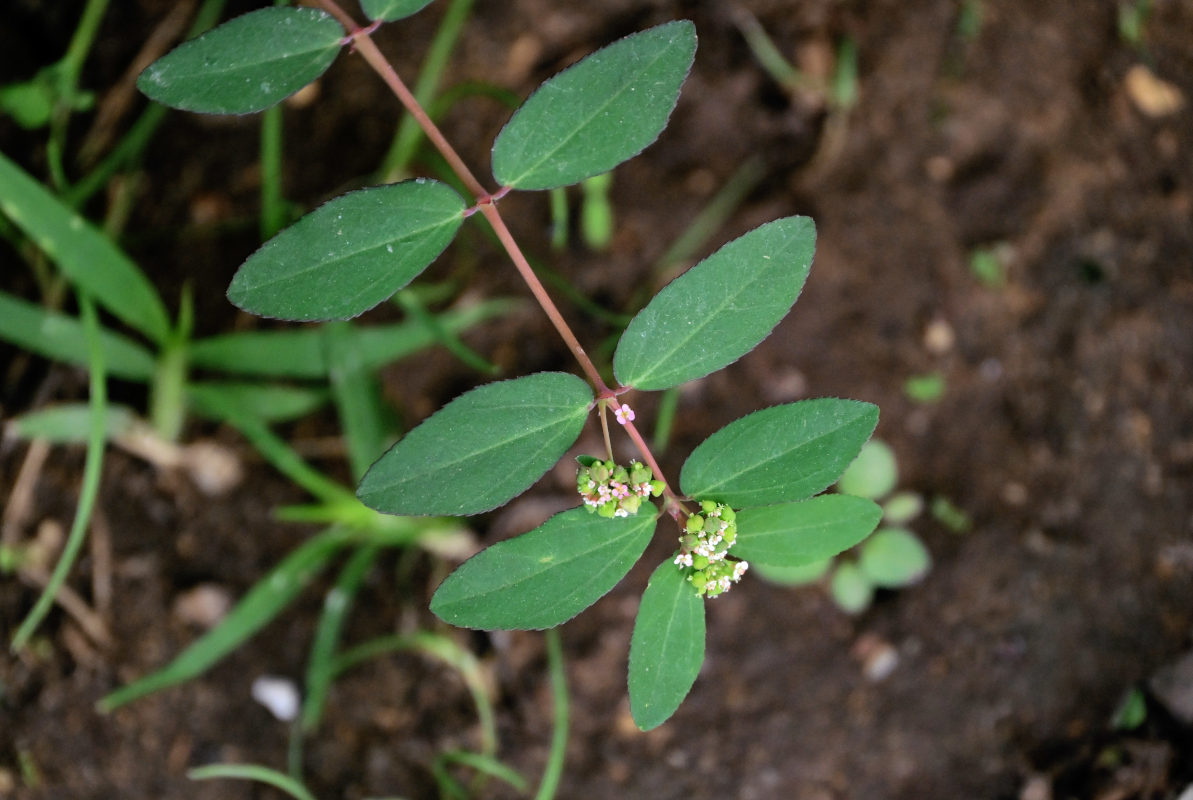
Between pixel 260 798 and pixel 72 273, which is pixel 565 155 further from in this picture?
pixel 260 798

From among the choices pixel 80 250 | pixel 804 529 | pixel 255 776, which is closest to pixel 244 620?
pixel 255 776

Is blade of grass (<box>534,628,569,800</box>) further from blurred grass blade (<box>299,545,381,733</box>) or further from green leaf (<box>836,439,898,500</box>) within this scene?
green leaf (<box>836,439,898,500</box>)

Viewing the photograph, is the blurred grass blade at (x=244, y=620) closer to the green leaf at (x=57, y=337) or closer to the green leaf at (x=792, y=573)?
the green leaf at (x=57, y=337)

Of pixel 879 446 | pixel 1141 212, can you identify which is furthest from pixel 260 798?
pixel 1141 212

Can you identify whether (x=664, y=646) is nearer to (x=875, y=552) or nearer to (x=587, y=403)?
(x=587, y=403)

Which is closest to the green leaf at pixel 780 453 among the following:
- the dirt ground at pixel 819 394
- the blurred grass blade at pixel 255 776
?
→ the dirt ground at pixel 819 394

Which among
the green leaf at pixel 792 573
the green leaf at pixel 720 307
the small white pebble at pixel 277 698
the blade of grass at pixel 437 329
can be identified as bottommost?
the green leaf at pixel 792 573

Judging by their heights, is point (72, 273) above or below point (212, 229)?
above
